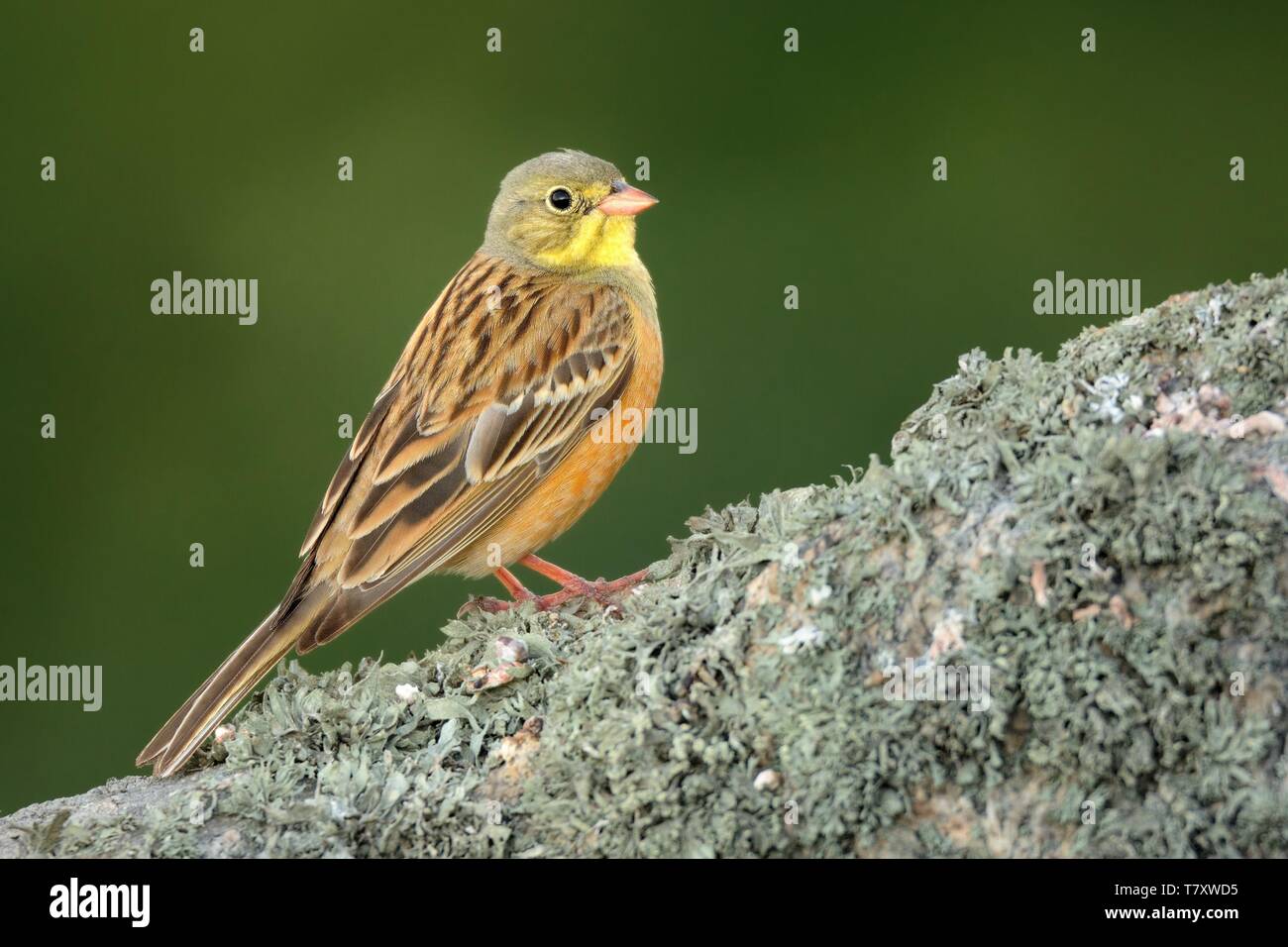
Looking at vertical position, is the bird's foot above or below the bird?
below

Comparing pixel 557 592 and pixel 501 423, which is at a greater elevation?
pixel 501 423

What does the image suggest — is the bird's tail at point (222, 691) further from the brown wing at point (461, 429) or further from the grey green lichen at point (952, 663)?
the grey green lichen at point (952, 663)

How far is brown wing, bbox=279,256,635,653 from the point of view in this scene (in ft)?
13.2

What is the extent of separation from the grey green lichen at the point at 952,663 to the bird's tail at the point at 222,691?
360 mm

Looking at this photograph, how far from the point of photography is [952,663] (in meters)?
2.25

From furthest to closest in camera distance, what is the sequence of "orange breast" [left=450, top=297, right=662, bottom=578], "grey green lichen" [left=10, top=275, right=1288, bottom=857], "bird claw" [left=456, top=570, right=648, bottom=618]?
"orange breast" [left=450, top=297, right=662, bottom=578] < "bird claw" [left=456, top=570, right=648, bottom=618] < "grey green lichen" [left=10, top=275, right=1288, bottom=857]

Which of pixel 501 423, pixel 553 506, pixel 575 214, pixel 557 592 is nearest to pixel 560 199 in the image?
pixel 575 214

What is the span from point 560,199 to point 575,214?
0.27 ft

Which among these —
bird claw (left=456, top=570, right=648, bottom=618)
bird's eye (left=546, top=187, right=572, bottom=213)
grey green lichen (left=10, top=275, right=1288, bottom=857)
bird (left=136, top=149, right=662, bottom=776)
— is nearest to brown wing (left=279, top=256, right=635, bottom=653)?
bird (left=136, top=149, right=662, bottom=776)

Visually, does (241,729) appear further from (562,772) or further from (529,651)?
(562,772)

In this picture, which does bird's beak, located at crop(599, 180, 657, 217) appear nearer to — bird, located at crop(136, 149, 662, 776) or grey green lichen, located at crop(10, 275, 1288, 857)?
bird, located at crop(136, 149, 662, 776)

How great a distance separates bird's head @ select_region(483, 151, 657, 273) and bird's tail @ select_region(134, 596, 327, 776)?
1.96m

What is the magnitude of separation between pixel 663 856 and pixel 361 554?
1940mm

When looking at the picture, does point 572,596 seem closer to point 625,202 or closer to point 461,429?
point 461,429
